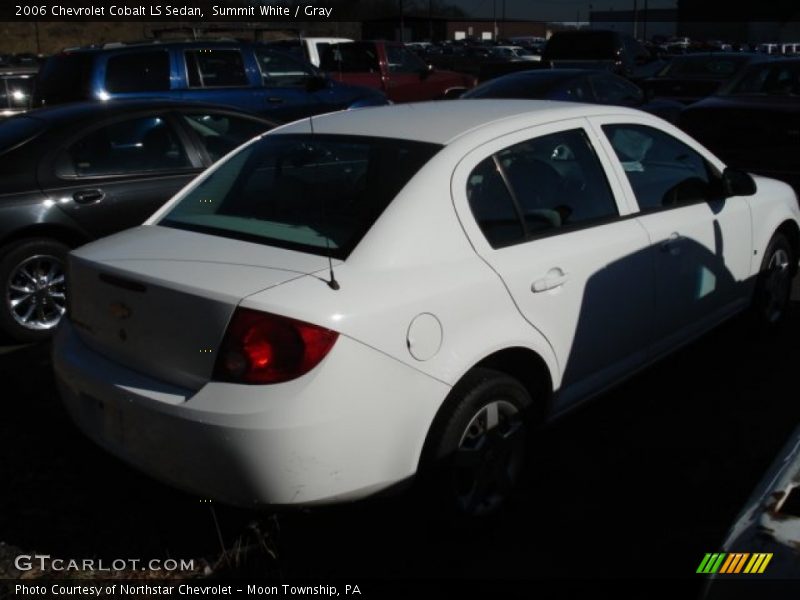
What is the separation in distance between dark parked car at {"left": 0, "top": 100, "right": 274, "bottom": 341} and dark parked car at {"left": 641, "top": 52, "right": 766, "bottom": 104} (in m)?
10.1

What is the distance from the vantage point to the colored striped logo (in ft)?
6.55

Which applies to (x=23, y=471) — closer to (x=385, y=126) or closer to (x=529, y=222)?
(x=385, y=126)

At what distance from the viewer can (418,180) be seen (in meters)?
3.39

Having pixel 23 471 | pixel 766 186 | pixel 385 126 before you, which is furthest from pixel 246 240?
pixel 766 186

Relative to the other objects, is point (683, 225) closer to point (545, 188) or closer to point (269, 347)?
point (545, 188)

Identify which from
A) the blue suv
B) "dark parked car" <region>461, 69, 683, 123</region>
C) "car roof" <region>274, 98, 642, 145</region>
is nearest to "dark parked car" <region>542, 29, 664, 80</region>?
"dark parked car" <region>461, 69, 683, 123</region>

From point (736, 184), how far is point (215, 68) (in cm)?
771

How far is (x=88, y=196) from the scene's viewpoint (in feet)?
19.1

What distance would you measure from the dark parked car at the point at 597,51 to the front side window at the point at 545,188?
570 inches

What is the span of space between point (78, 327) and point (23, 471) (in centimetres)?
96

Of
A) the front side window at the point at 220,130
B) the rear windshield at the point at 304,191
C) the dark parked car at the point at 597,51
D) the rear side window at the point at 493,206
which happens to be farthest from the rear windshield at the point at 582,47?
the rear side window at the point at 493,206

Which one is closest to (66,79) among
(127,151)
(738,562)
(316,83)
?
(316,83)
